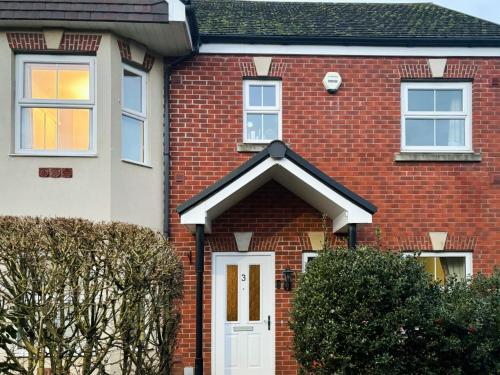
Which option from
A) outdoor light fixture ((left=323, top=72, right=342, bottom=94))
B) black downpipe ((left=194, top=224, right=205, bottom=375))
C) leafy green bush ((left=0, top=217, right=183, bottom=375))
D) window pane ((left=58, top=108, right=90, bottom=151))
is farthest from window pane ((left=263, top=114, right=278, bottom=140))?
leafy green bush ((left=0, top=217, right=183, bottom=375))

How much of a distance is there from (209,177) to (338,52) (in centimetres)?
322

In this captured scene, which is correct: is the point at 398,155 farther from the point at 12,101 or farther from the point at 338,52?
the point at 12,101

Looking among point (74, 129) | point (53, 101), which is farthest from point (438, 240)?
point (53, 101)

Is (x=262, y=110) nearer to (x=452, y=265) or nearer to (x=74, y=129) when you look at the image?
(x=74, y=129)

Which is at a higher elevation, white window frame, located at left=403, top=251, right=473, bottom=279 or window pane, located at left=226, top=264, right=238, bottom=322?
white window frame, located at left=403, top=251, right=473, bottom=279

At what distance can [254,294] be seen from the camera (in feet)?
33.0

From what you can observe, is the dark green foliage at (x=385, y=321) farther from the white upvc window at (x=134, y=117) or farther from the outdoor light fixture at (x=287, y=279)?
the white upvc window at (x=134, y=117)

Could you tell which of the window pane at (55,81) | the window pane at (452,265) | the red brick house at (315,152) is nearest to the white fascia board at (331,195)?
the red brick house at (315,152)

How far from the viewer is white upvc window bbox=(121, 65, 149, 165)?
946 centimetres

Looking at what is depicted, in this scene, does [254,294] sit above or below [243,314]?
above

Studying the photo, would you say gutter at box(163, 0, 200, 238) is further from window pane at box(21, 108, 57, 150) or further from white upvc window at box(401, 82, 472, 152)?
white upvc window at box(401, 82, 472, 152)

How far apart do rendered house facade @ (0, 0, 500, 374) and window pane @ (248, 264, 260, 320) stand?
0.02 metres

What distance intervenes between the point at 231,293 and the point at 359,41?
4997 millimetres

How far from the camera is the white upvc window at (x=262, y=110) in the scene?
33.7 feet
